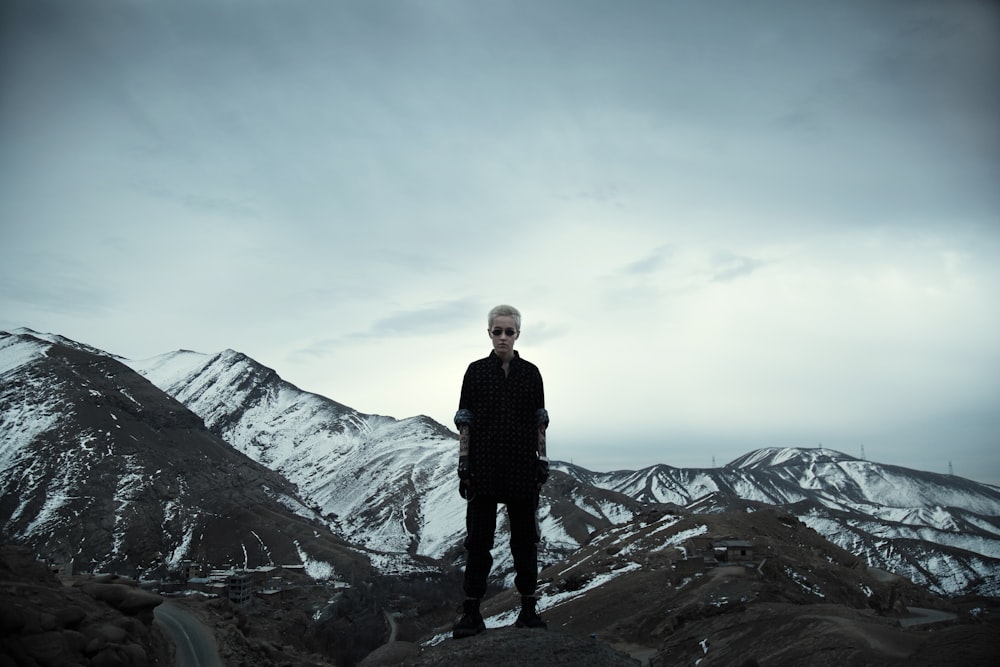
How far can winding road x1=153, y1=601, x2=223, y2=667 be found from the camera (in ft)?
71.2

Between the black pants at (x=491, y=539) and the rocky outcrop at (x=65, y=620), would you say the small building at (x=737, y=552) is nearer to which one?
the rocky outcrop at (x=65, y=620)

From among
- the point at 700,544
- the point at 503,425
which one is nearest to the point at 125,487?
the point at 700,544

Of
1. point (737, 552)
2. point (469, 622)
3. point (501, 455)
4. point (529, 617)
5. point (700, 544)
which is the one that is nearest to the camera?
point (501, 455)

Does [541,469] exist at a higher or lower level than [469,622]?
higher

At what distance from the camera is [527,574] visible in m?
7.66

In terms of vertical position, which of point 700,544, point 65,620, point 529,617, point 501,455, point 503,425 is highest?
point 503,425

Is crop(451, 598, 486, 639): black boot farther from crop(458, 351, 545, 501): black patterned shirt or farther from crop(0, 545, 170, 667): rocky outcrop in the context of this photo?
crop(0, 545, 170, 667): rocky outcrop

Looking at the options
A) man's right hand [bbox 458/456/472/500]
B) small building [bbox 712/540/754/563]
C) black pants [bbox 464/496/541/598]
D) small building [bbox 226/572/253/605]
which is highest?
man's right hand [bbox 458/456/472/500]

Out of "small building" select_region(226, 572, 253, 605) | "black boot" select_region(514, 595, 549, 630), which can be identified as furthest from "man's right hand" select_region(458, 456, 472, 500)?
"small building" select_region(226, 572, 253, 605)

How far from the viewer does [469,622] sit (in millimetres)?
7398

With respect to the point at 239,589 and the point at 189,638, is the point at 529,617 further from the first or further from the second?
the point at 239,589

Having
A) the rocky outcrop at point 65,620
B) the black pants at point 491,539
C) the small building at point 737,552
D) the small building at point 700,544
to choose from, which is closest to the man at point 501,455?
the black pants at point 491,539

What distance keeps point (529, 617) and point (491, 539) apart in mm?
Answer: 981

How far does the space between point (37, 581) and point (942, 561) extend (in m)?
165
